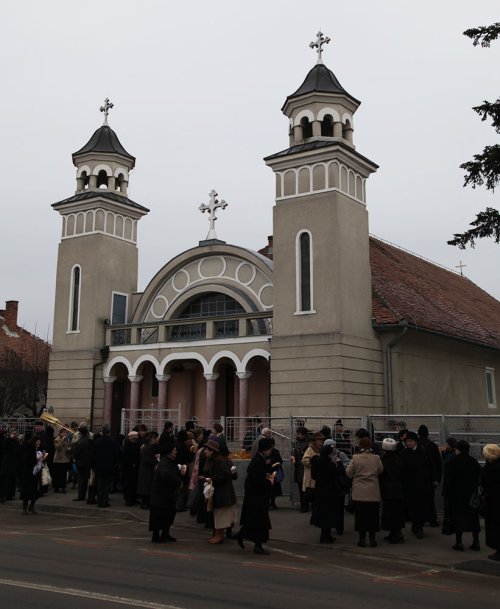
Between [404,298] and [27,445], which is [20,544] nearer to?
[27,445]

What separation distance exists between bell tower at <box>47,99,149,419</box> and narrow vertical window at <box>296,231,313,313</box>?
8494mm

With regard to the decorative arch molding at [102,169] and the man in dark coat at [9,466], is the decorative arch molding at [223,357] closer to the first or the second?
the man in dark coat at [9,466]

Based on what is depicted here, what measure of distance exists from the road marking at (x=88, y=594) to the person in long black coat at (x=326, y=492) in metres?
5.03

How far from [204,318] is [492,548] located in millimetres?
14945

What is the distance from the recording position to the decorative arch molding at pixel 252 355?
22.8 m

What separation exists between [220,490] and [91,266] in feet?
56.6

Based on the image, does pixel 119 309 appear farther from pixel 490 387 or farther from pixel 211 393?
pixel 490 387

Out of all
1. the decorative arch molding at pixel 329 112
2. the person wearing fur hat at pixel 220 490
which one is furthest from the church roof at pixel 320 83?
the person wearing fur hat at pixel 220 490

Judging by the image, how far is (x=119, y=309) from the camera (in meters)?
27.6

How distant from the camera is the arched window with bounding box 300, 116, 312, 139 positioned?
23.7 metres

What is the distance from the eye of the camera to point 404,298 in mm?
25422

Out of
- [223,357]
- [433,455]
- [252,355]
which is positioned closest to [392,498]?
[433,455]

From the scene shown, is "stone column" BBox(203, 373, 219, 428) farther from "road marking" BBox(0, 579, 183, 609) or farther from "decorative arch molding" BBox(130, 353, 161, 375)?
"road marking" BBox(0, 579, 183, 609)

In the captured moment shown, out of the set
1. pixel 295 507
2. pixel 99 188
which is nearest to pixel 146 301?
pixel 99 188
